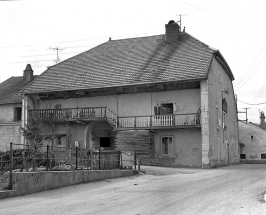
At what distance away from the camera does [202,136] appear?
95.4ft

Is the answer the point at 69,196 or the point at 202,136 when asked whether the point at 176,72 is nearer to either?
the point at 202,136

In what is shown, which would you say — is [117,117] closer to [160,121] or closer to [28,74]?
[160,121]

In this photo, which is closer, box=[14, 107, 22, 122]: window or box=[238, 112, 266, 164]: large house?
box=[14, 107, 22, 122]: window

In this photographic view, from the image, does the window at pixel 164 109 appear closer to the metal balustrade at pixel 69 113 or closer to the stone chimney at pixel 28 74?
the metal balustrade at pixel 69 113

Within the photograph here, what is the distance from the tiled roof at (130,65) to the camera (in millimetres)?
30734

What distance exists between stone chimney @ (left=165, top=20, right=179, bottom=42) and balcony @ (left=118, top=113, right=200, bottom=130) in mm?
8184

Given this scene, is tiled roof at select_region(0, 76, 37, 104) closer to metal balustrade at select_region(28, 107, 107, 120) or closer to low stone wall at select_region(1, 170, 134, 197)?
metal balustrade at select_region(28, 107, 107, 120)

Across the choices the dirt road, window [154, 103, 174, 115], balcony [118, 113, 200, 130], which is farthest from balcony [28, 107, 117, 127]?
the dirt road

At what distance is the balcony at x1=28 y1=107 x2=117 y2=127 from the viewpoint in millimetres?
32406

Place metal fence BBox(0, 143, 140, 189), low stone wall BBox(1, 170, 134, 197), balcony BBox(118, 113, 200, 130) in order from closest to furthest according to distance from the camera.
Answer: low stone wall BBox(1, 170, 134, 197), metal fence BBox(0, 143, 140, 189), balcony BBox(118, 113, 200, 130)

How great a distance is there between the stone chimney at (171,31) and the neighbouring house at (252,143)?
26232mm

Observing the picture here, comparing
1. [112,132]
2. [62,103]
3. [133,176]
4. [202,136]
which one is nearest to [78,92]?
[62,103]

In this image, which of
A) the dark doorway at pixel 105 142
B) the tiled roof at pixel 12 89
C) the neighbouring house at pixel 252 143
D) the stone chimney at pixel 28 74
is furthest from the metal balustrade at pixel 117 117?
the neighbouring house at pixel 252 143

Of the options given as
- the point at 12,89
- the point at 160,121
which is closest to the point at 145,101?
the point at 160,121
